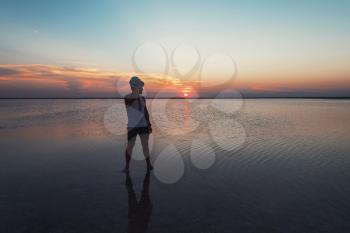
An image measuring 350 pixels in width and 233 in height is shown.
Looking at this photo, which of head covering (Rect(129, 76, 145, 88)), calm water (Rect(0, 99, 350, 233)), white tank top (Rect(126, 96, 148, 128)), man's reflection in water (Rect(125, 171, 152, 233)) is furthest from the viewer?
white tank top (Rect(126, 96, 148, 128))

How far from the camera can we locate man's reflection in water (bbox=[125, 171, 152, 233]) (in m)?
3.95

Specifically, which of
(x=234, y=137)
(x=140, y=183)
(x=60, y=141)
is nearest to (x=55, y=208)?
(x=140, y=183)

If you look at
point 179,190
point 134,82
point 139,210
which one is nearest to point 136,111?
point 134,82

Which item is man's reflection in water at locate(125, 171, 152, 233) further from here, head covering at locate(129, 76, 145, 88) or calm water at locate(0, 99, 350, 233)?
head covering at locate(129, 76, 145, 88)

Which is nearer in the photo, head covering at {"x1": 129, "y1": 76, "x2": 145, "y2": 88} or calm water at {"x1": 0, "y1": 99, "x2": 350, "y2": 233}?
calm water at {"x1": 0, "y1": 99, "x2": 350, "y2": 233}

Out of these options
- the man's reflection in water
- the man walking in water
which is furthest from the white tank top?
the man's reflection in water

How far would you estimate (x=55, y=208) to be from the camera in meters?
4.61

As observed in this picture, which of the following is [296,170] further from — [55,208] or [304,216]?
[55,208]

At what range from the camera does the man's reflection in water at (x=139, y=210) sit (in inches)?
156

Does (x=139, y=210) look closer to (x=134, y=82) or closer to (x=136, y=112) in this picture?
(x=136, y=112)

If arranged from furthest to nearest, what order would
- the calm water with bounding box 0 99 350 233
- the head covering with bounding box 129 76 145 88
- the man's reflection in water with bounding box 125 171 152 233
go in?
1. the head covering with bounding box 129 76 145 88
2. the calm water with bounding box 0 99 350 233
3. the man's reflection in water with bounding box 125 171 152 233

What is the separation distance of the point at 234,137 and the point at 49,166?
9.09 m

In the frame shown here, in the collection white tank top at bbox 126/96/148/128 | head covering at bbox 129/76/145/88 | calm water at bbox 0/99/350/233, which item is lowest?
calm water at bbox 0/99/350/233

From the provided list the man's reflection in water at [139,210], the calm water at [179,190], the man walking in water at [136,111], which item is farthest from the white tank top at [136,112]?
the man's reflection in water at [139,210]
